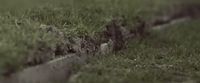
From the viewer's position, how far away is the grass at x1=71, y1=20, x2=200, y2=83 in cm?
782

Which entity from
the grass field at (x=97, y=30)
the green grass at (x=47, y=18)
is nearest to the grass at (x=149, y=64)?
the grass field at (x=97, y=30)

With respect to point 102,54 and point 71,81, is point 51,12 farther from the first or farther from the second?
point 71,81

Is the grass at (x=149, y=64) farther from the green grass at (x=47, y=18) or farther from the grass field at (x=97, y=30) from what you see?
the green grass at (x=47, y=18)

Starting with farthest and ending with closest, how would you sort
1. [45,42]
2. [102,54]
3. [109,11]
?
[109,11]
[102,54]
[45,42]

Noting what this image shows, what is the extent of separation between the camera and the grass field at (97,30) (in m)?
7.73

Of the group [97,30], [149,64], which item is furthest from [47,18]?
[149,64]

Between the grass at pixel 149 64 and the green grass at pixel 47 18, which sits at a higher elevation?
the green grass at pixel 47 18

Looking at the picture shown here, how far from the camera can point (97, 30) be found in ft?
33.3

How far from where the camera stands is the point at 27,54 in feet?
24.7

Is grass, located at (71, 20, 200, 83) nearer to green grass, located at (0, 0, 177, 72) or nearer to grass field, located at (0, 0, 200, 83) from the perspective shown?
grass field, located at (0, 0, 200, 83)

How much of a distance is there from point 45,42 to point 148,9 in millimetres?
6731

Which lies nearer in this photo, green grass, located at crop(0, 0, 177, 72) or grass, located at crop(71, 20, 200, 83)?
green grass, located at crop(0, 0, 177, 72)

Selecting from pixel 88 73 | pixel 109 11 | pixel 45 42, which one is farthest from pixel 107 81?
pixel 109 11

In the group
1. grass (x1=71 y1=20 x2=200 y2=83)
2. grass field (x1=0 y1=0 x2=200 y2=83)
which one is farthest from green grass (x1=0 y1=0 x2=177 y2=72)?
grass (x1=71 y1=20 x2=200 y2=83)
